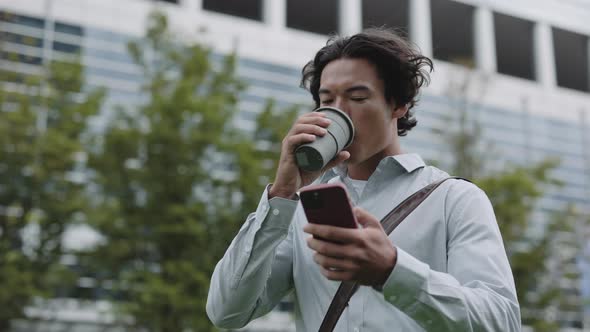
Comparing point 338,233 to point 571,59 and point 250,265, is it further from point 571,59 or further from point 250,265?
point 571,59

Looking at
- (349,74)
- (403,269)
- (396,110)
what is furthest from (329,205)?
(396,110)

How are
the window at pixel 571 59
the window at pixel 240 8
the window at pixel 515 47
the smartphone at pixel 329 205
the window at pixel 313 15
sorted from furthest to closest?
1. the window at pixel 571 59
2. the window at pixel 515 47
3. the window at pixel 313 15
4. the window at pixel 240 8
5. the smartphone at pixel 329 205

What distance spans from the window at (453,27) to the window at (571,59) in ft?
15.9

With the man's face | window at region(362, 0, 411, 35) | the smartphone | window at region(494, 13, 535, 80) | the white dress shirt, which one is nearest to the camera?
the smartphone

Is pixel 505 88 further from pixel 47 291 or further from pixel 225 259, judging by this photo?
pixel 225 259

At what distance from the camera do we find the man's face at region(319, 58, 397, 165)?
1.69 meters

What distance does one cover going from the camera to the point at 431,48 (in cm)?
2617

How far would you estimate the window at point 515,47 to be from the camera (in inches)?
1168

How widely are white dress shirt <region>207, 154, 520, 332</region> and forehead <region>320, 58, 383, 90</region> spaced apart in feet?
0.72

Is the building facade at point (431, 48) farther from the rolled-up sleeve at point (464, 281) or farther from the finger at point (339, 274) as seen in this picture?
the finger at point (339, 274)

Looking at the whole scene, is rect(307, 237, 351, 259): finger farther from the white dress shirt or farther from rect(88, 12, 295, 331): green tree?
rect(88, 12, 295, 331): green tree

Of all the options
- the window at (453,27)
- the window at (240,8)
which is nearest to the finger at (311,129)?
the window at (240,8)

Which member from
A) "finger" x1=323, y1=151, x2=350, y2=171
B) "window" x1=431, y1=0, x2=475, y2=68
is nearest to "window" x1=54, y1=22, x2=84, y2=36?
"window" x1=431, y1=0, x2=475, y2=68

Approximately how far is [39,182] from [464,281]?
10.5 metres
